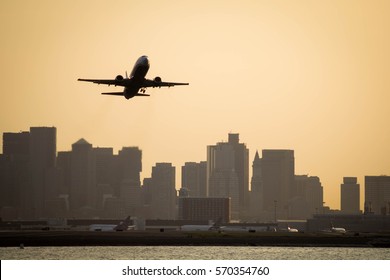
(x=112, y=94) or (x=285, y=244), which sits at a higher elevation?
(x=112, y=94)

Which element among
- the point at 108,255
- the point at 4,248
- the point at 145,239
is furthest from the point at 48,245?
the point at 108,255

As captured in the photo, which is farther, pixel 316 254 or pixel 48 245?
pixel 48 245

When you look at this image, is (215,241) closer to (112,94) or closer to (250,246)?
(250,246)
